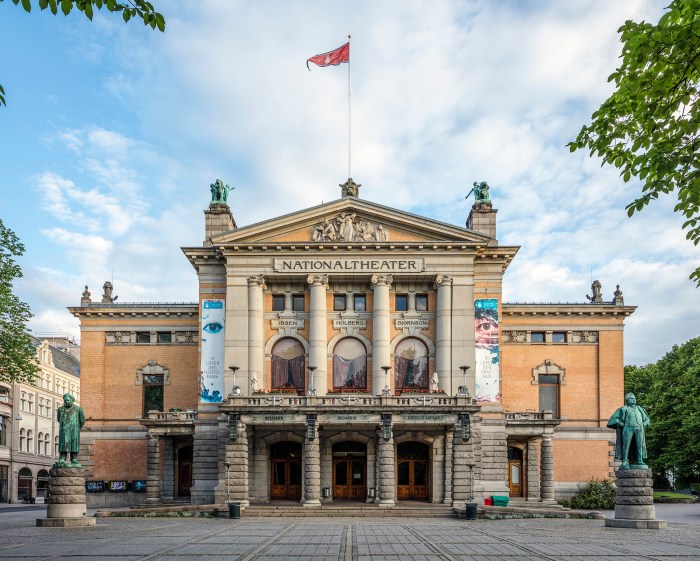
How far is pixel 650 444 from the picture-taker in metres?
74.5

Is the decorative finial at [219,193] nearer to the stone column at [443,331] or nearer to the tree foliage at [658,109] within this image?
the stone column at [443,331]

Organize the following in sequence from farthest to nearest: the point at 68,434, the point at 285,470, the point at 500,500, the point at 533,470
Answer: the point at 533,470 → the point at 285,470 → the point at 500,500 → the point at 68,434

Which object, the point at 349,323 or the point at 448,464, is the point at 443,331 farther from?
the point at 448,464

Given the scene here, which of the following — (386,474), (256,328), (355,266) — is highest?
(355,266)

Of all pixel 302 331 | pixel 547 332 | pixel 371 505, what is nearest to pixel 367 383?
pixel 302 331

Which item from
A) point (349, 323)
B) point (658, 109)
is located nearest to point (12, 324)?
point (349, 323)

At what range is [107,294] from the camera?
57.0 m

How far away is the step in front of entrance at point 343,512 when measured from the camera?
4084 centimetres

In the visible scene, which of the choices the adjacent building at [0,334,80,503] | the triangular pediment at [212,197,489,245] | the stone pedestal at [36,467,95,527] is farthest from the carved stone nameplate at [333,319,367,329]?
the adjacent building at [0,334,80,503]

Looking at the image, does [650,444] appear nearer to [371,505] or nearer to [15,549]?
[371,505]

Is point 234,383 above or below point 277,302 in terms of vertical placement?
below

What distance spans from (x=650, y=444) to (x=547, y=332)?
27.9 metres

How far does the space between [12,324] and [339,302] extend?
1998 cm

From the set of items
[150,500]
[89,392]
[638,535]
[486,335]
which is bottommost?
[150,500]
